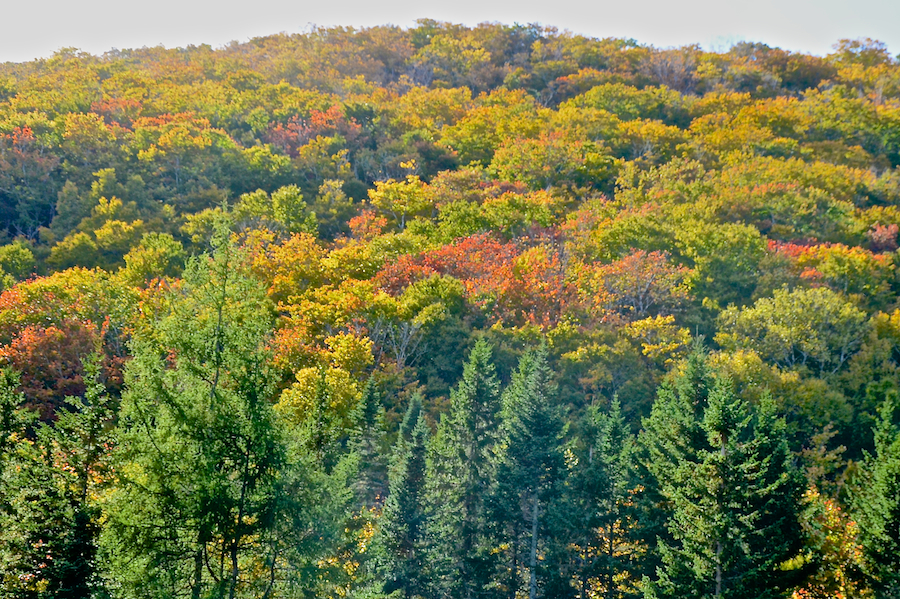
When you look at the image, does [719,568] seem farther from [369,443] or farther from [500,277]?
[500,277]

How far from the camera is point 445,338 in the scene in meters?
35.5

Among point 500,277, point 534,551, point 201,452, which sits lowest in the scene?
point 534,551

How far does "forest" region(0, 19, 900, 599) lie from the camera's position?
1361cm

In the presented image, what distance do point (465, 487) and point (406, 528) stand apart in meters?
4.68

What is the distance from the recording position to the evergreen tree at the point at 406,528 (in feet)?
69.6

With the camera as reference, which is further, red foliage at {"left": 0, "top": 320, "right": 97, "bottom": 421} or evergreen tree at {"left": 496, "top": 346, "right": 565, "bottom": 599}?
red foliage at {"left": 0, "top": 320, "right": 97, "bottom": 421}

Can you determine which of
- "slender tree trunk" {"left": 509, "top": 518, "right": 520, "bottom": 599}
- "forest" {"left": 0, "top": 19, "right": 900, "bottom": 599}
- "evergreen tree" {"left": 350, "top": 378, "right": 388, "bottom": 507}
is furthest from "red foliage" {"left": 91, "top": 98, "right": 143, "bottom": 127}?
"slender tree trunk" {"left": 509, "top": 518, "right": 520, "bottom": 599}

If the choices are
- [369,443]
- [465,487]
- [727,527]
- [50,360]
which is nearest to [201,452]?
[369,443]

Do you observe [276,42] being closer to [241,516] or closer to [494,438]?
[494,438]

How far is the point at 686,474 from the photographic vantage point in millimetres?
19625

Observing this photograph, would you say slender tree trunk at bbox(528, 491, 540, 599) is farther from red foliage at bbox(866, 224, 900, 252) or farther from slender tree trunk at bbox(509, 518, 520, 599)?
red foliage at bbox(866, 224, 900, 252)

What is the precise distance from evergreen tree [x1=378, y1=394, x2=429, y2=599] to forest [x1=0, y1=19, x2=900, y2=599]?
0.33ft

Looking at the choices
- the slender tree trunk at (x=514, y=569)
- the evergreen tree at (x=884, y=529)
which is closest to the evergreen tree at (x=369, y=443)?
the slender tree trunk at (x=514, y=569)

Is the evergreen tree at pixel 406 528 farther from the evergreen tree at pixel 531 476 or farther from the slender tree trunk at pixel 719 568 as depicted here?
the slender tree trunk at pixel 719 568
